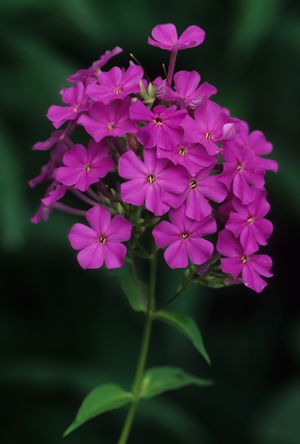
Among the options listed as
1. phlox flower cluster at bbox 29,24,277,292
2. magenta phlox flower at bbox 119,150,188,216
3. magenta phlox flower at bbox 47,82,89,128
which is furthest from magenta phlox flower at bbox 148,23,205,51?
magenta phlox flower at bbox 119,150,188,216

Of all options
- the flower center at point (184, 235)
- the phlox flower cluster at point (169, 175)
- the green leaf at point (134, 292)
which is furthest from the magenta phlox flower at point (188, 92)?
the green leaf at point (134, 292)

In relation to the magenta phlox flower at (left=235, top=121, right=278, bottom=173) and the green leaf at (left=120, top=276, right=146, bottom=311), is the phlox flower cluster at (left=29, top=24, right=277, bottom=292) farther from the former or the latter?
the green leaf at (left=120, top=276, right=146, bottom=311)

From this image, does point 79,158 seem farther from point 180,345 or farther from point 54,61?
point 180,345

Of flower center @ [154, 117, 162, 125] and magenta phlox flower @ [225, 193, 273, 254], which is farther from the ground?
flower center @ [154, 117, 162, 125]

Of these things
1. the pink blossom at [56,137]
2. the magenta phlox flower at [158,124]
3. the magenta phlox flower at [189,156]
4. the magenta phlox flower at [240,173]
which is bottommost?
the pink blossom at [56,137]

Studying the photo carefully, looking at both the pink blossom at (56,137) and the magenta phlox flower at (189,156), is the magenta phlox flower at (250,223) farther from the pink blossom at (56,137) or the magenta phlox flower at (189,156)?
the pink blossom at (56,137)

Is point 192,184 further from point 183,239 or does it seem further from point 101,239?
point 101,239

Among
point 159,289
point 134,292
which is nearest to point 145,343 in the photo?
point 134,292
